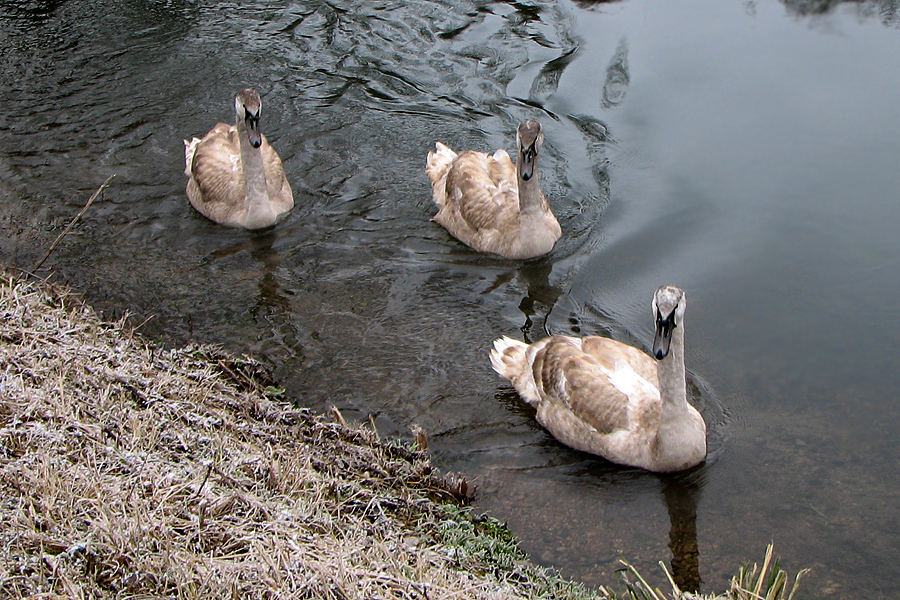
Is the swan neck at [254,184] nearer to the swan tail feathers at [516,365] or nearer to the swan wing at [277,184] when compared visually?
the swan wing at [277,184]

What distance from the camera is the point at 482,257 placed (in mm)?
8969

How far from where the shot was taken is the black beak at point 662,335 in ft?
18.8

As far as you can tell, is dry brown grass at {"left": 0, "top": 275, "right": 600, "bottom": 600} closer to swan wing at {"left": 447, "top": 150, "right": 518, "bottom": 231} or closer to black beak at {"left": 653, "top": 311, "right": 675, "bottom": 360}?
black beak at {"left": 653, "top": 311, "right": 675, "bottom": 360}

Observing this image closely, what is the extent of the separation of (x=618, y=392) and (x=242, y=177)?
496 cm

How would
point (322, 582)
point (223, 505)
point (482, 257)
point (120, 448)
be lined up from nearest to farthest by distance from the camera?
point (322, 582)
point (223, 505)
point (120, 448)
point (482, 257)

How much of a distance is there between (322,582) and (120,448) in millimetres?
1481

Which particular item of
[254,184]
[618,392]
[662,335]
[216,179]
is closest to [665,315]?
[662,335]

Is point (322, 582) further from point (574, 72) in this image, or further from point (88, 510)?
point (574, 72)

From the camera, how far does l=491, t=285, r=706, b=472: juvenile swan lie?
593 centimetres

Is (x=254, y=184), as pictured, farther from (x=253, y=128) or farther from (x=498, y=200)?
(x=498, y=200)

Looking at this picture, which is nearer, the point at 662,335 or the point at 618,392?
the point at 662,335

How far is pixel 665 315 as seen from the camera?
18.8 feet

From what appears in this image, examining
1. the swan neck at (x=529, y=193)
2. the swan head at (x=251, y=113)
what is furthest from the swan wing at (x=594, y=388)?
the swan head at (x=251, y=113)

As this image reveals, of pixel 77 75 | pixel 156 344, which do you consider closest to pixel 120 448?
pixel 156 344
